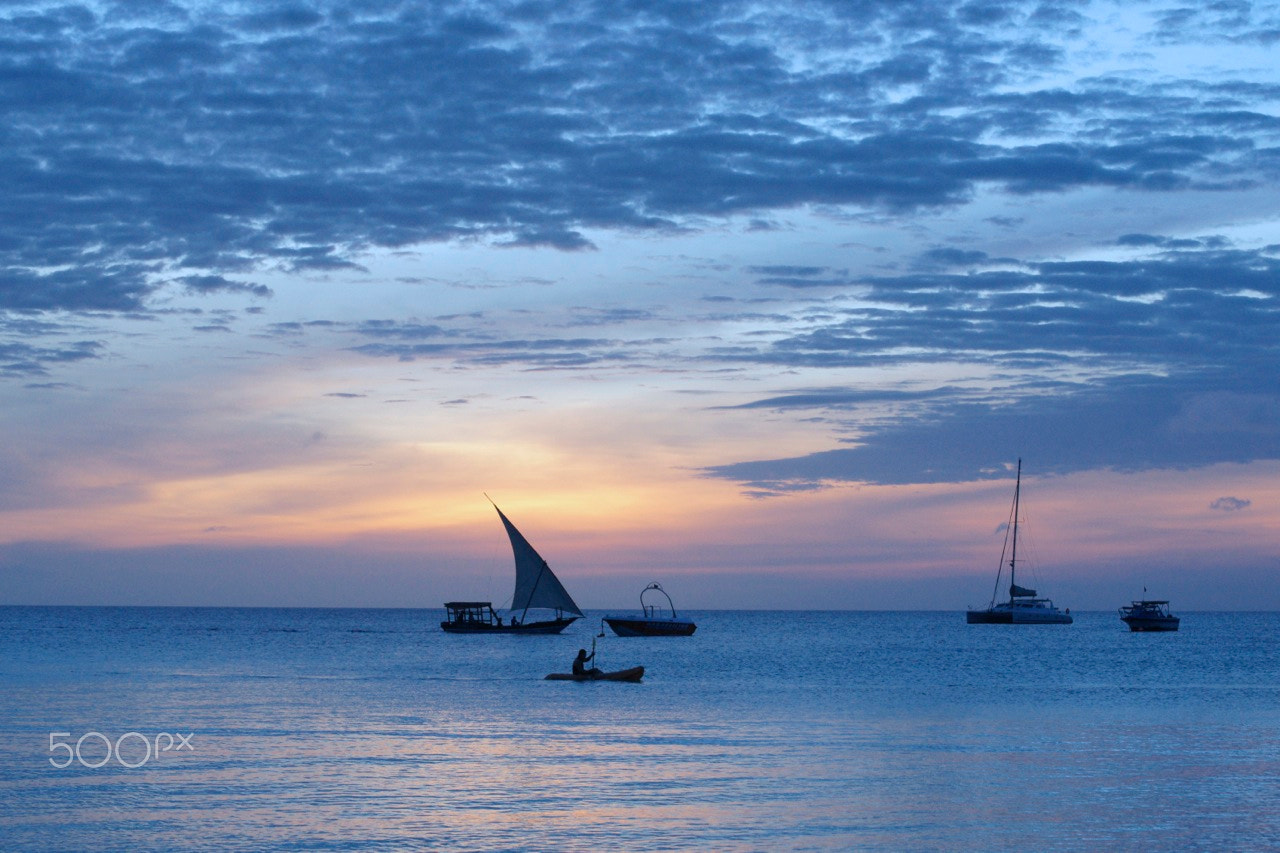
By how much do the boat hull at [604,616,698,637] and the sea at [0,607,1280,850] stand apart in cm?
4717

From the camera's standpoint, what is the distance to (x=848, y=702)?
49.5 meters

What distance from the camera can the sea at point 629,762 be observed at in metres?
23.0

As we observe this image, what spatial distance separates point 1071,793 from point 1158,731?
14601 mm

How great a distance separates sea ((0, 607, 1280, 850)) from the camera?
75.6 feet

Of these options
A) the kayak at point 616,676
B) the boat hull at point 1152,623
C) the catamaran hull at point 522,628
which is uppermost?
the boat hull at point 1152,623

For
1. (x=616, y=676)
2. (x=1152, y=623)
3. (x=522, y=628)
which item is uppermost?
(x=1152, y=623)

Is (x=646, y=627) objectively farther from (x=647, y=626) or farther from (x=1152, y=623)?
(x=1152, y=623)

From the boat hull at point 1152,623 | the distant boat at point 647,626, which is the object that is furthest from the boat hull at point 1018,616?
the distant boat at point 647,626

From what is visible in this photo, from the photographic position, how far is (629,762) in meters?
31.1

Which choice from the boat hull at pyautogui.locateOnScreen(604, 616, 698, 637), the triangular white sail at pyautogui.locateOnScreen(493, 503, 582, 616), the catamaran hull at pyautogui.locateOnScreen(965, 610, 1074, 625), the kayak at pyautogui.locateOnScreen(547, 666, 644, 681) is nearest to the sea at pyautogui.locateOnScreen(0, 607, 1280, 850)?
the kayak at pyautogui.locateOnScreen(547, 666, 644, 681)

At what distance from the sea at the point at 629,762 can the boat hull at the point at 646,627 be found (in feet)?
155

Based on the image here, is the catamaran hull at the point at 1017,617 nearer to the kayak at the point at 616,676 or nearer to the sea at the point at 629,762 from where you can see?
the sea at the point at 629,762

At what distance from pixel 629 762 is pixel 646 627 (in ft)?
270

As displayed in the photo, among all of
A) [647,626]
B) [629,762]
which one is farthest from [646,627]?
[629,762]
